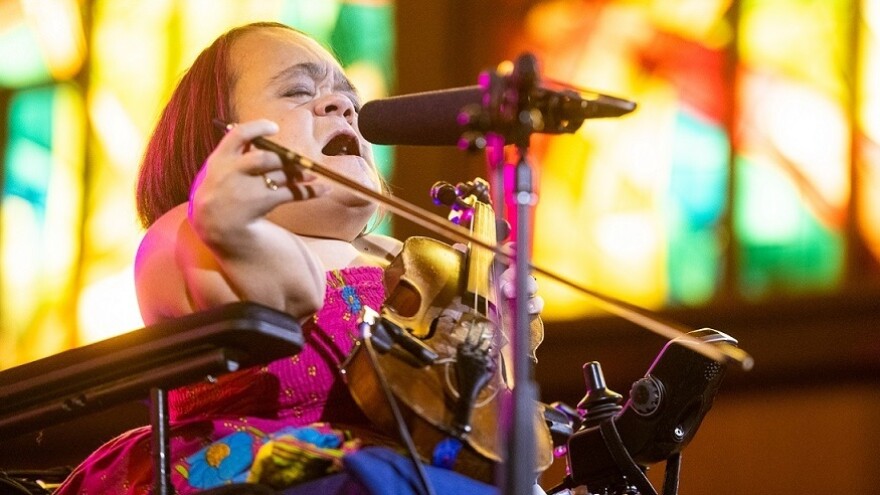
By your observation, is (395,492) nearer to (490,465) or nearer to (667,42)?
(490,465)

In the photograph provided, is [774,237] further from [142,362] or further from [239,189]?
[142,362]

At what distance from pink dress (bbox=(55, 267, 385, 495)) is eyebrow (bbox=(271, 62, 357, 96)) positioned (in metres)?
0.38

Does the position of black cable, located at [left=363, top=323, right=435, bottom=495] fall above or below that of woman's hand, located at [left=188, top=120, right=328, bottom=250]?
below

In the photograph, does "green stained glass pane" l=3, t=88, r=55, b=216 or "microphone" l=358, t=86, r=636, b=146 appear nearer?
"microphone" l=358, t=86, r=636, b=146

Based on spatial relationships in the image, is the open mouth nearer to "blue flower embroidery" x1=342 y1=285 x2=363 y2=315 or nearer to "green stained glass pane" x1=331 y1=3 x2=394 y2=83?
"blue flower embroidery" x1=342 y1=285 x2=363 y2=315

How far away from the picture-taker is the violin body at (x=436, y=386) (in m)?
1.77

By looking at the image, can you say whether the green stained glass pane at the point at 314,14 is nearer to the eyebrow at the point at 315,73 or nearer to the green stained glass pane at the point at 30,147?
the green stained glass pane at the point at 30,147

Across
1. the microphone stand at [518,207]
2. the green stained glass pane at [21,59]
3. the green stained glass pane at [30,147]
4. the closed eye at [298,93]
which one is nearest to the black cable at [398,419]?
the microphone stand at [518,207]

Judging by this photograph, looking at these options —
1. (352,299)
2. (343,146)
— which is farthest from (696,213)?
(352,299)

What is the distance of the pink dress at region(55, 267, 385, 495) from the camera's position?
1898 millimetres

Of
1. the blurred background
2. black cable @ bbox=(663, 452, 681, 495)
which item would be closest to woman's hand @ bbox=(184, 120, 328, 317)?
black cable @ bbox=(663, 452, 681, 495)

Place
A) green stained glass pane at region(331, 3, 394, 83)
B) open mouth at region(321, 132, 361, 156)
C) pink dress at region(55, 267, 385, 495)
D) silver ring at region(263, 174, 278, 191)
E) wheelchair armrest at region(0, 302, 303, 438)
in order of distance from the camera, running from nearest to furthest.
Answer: wheelchair armrest at region(0, 302, 303, 438)
silver ring at region(263, 174, 278, 191)
pink dress at region(55, 267, 385, 495)
open mouth at region(321, 132, 361, 156)
green stained glass pane at region(331, 3, 394, 83)

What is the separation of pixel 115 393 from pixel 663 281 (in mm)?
3244

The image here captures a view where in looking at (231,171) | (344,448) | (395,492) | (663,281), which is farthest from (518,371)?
(663,281)
